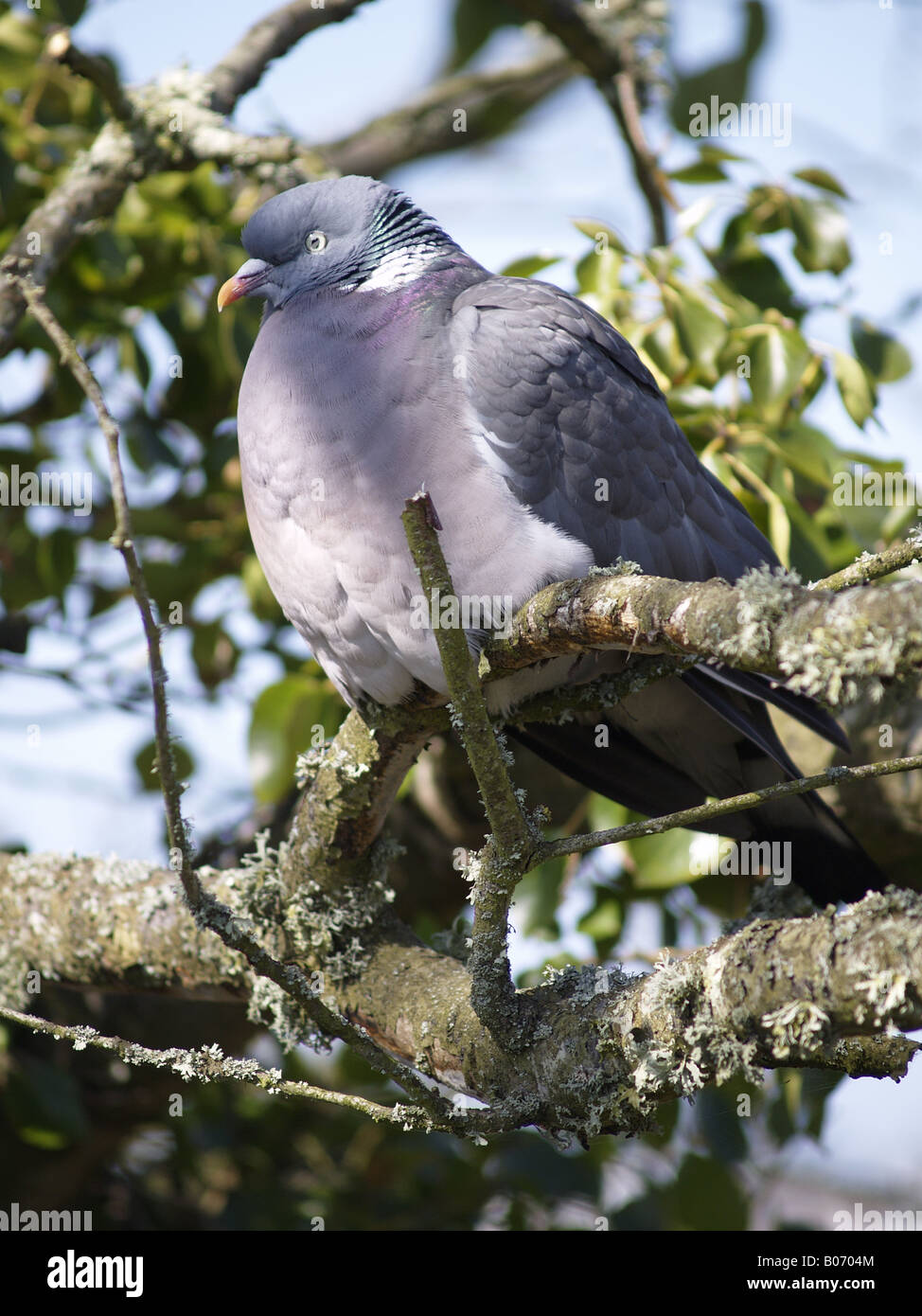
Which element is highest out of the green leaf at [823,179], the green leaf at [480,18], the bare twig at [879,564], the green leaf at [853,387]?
the green leaf at [480,18]

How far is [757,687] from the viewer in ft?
6.96

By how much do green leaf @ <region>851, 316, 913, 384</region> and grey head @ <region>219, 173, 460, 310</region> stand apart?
100cm

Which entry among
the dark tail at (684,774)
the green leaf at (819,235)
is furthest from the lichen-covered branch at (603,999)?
the green leaf at (819,235)

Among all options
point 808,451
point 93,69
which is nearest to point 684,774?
point 808,451

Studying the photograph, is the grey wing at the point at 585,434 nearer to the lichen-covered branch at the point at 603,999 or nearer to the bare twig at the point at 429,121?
the lichen-covered branch at the point at 603,999

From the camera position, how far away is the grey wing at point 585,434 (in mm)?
2197

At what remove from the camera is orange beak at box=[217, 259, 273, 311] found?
2633 millimetres

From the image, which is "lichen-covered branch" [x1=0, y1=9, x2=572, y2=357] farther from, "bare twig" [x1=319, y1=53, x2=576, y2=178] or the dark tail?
"bare twig" [x1=319, y1=53, x2=576, y2=178]

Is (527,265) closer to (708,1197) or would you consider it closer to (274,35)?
(274,35)

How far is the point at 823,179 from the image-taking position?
9.41 feet

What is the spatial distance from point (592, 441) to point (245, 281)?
922 millimetres
